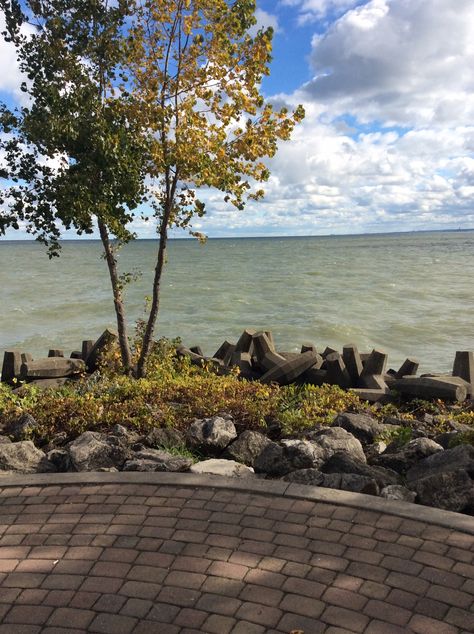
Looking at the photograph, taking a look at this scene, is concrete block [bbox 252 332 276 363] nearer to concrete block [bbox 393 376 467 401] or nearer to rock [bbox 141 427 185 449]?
concrete block [bbox 393 376 467 401]

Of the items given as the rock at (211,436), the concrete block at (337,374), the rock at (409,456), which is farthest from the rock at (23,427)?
the concrete block at (337,374)

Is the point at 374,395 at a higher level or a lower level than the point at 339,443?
lower

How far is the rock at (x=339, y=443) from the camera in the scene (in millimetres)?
6145

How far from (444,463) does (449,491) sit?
25.3 inches

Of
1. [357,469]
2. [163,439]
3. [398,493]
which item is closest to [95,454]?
[163,439]

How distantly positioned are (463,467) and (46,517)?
3396mm

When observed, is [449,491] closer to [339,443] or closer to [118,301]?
[339,443]

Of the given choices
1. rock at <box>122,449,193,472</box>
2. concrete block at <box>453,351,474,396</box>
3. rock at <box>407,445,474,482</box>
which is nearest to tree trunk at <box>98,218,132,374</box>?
rock at <box>122,449,193,472</box>

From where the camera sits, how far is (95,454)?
605 centimetres

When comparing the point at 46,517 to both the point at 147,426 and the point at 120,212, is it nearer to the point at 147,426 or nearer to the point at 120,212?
the point at 147,426

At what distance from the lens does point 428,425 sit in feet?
26.2

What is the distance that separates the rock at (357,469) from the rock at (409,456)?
1.01 ft

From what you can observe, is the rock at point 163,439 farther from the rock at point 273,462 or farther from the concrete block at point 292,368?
the concrete block at point 292,368

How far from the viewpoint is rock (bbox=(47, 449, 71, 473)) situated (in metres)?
6.07
